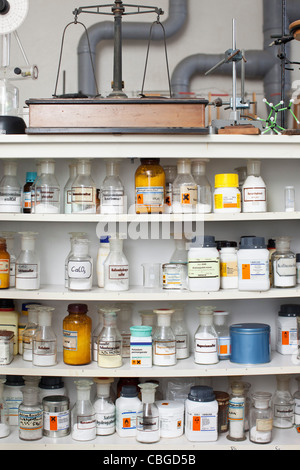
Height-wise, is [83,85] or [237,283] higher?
[83,85]

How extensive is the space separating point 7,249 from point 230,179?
80cm

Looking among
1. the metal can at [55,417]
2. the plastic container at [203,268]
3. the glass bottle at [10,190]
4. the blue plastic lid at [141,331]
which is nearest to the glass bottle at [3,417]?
the metal can at [55,417]

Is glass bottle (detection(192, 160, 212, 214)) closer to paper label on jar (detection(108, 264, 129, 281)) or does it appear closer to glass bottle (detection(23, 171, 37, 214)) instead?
paper label on jar (detection(108, 264, 129, 281))

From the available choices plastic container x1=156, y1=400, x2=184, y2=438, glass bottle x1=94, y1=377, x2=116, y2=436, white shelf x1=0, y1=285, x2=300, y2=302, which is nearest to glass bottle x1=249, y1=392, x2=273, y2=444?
plastic container x1=156, y1=400, x2=184, y2=438

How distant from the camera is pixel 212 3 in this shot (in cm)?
380

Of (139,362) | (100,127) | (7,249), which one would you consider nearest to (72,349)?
(139,362)

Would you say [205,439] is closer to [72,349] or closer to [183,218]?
[72,349]

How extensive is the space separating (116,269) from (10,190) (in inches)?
17.4

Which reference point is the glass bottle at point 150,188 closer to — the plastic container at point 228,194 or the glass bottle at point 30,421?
the plastic container at point 228,194

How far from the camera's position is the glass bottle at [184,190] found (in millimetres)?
1848

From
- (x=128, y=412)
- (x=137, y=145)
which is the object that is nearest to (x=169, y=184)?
(x=137, y=145)

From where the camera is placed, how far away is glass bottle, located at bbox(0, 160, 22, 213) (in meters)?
1.87

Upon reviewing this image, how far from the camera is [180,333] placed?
1925mm

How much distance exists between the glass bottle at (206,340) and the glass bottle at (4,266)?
0.65m
